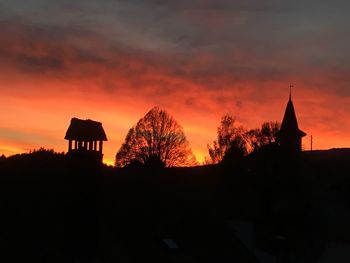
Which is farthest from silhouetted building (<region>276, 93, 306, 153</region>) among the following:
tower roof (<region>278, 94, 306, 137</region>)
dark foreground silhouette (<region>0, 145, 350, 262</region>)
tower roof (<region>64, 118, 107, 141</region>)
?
tower roof (<region>64, 118, 107, 141</region>)

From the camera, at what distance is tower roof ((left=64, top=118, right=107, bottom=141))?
4431cm

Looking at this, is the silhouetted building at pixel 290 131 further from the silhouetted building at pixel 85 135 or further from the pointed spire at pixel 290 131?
the silhouetted building at pixel 85 135

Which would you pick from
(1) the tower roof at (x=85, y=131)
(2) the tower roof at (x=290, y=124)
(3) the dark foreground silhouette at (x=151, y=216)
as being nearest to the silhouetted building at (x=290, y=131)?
(2) the tower roof at (x=290, y=124)

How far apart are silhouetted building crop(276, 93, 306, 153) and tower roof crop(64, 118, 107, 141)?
31.9 metres

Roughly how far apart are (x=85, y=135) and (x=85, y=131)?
0.38 m

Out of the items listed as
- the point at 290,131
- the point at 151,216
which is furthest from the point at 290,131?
the point at 151,216

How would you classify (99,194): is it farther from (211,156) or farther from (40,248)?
(211,156)

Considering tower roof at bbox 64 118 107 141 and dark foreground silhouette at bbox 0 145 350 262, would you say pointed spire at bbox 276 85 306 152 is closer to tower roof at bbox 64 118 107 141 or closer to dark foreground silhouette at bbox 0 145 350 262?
dark foreground silhouette at bbox 0 145 350 262

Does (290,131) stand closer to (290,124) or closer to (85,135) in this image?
(290,124)

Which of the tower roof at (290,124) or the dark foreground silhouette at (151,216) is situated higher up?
the tower roof at (290,124)

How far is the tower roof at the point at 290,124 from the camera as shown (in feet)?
248

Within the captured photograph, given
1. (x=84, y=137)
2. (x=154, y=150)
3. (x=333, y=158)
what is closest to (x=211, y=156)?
(x=154, y=150)

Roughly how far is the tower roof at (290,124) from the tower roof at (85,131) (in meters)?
34.9

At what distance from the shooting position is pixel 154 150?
7719 centimetres
